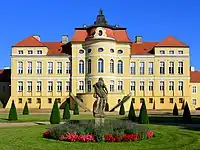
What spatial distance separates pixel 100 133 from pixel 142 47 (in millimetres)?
48350

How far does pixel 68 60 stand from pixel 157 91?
1608 cm

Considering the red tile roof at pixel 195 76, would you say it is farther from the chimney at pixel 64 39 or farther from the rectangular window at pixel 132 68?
the chimney at pixel 64 39

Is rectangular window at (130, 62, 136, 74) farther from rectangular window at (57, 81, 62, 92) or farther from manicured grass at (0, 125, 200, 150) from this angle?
manicured grass at (0, 125, 200, 150)

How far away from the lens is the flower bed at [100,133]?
1666 cm

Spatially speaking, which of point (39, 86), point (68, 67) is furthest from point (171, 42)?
point (39, 86)

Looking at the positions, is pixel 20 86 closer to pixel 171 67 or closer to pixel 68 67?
pixel 68 67

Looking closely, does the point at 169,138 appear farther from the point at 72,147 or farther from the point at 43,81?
the point at 43,81

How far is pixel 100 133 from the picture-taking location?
16.8m

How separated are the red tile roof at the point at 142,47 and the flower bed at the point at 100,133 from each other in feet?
147

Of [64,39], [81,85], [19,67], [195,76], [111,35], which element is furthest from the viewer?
[195,76]

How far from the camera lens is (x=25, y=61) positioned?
61125 mm

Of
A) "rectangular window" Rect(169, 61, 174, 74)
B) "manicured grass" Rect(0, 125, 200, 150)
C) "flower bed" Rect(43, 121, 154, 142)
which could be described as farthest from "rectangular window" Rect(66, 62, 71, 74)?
"manicured grass" Rect(0, 125, 200, 150)

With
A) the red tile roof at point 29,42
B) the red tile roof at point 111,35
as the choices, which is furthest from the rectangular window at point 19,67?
the red tile roof at point 111,35

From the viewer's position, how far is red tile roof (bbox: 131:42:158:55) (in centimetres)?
6253
